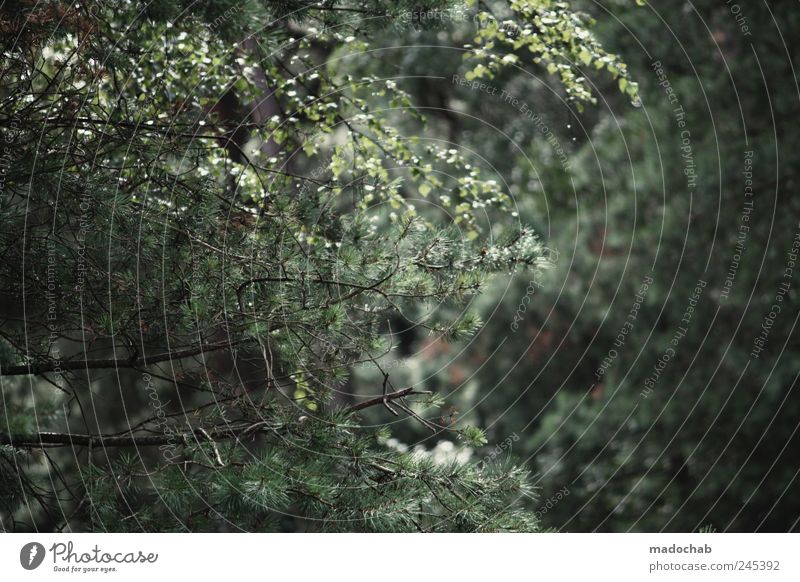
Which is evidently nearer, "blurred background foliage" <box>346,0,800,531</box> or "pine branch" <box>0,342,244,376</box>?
"pine branch" <box>0,342,244,376</box>

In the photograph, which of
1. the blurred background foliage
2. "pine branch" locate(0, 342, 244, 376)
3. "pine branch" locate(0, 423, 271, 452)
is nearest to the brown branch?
"pine branch" locate(0, 423, 271, 452)

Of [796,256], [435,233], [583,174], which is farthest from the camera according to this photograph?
[583,174]

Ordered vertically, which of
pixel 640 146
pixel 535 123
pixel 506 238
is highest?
pixel 535 123

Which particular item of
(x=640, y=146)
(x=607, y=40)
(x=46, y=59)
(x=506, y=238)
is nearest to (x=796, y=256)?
(x=640, y=146)

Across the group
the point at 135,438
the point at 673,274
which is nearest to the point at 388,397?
the point at 135,438

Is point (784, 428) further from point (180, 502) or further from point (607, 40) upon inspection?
point (180, 502)

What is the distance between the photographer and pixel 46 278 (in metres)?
3.05

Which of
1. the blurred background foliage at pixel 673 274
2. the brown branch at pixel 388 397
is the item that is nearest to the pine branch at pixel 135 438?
the brown branch at pixel 388 397

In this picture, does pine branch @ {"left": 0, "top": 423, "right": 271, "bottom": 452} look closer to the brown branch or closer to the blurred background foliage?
the brown branch

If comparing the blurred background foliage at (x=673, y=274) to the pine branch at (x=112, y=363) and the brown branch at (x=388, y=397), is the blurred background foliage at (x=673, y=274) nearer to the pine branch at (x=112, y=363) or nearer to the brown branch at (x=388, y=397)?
the brown branch at (x=388, y=397)

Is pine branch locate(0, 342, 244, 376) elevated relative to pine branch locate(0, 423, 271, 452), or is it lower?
elevated

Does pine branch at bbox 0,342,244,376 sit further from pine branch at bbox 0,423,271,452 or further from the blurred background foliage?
the blurred background foliage
